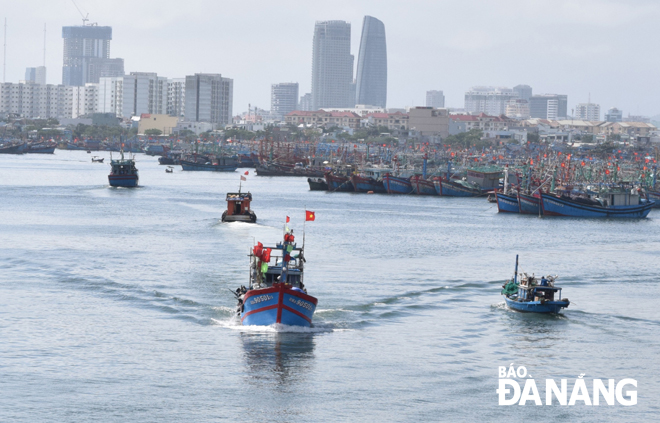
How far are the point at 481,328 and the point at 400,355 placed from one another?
257 inches

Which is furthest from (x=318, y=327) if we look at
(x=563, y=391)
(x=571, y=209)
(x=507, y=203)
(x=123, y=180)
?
(x=123, y=180)

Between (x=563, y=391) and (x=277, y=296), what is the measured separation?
→ 39.2 ft

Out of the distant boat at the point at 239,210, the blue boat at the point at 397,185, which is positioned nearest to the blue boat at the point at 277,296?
the distant boat at the point at 239,210

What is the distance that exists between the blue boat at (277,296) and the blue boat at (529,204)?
7123 cm

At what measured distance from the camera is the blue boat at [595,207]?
4316 inches

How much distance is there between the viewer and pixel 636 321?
4775 cm

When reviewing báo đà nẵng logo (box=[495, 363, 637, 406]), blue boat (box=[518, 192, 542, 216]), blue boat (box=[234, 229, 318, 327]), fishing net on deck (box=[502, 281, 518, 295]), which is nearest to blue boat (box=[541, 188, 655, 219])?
blue boat (box=[518, 192, 542, 216])

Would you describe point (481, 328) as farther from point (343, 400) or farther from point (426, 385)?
point (343, 400)

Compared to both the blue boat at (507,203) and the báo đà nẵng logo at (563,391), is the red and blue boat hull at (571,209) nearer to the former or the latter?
the blue boat at (507,203)

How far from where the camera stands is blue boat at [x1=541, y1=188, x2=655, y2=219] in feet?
360

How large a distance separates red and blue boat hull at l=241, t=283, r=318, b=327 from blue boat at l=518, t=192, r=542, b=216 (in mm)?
71790

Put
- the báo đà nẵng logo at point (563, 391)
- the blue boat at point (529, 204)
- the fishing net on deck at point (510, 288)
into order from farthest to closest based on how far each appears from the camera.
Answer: the blue boat at point (529, 204) → the fishing net on deck at point (510, 288) → the báo đà nẵng logo at point (563, 391)

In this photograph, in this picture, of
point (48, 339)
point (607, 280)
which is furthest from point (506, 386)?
point (607, 280)

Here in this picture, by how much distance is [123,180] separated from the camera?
132m
